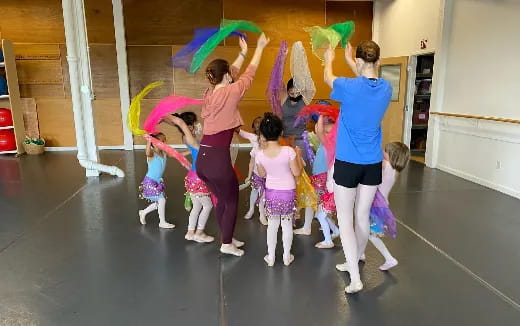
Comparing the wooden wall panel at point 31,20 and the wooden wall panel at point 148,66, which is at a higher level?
the wooden wall panel at point 31,20

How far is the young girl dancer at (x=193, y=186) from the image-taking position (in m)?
3.19

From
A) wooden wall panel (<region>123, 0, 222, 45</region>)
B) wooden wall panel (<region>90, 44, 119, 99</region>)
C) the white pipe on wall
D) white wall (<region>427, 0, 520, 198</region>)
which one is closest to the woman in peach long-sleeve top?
the white pipe on wall

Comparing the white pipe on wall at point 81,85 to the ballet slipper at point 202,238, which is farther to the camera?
the white pipe on wall at point 81,85

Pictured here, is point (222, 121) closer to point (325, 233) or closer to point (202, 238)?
point (202, 238)

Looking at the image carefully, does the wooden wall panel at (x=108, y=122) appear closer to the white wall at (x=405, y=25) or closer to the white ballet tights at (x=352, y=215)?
the white wall at (x=405, y=25)

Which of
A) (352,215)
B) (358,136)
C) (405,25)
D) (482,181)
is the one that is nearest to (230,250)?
(352,215)

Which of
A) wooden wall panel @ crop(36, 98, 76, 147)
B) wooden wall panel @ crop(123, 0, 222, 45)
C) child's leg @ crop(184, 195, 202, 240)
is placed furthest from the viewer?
wooden wall panel @ crop(36, 98, 76, 147)

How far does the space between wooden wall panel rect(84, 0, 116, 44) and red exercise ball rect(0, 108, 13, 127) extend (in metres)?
2.24

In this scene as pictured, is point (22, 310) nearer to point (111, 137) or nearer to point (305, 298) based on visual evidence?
point (305, 298)

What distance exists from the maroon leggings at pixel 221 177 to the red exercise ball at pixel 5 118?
22.2ft

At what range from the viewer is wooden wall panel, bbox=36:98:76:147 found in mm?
8344

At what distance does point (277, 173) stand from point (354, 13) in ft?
23.7

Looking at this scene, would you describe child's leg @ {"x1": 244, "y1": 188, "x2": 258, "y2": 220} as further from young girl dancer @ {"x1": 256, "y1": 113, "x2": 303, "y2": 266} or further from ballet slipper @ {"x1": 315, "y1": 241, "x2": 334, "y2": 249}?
young girl dancer @ {"x1": 256, "y1": 113, "x2": 303, "y2": 266}

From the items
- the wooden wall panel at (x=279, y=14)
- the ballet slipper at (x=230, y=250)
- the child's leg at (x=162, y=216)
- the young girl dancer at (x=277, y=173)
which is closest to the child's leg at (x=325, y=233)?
the young girl dancer at (x=277, y=173)
